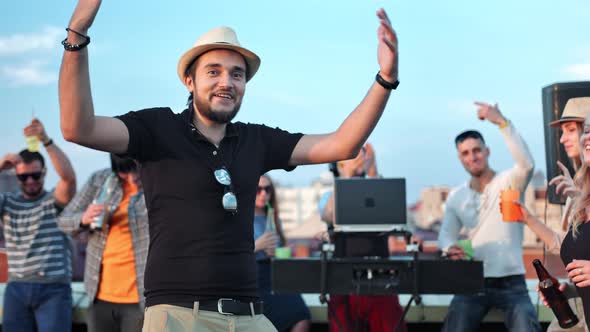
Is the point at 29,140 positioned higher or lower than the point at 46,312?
higher

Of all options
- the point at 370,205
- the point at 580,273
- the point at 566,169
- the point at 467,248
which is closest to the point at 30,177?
the point at 370,205

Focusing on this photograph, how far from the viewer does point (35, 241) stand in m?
5.73

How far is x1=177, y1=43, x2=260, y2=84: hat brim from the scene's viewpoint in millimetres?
2861

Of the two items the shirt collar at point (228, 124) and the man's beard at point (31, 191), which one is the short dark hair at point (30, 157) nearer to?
the man's beard at point (31, 191)

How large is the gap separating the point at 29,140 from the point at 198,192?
3407mm

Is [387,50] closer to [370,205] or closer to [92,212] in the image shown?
[370,205]

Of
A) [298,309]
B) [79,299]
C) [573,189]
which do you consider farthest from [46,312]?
[573,189]

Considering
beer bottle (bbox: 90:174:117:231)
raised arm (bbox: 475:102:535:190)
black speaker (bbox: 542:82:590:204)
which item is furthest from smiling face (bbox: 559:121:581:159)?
beer bottle (bbox: 90:174:117:231)

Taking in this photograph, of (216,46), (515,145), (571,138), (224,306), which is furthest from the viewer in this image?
(515,145)

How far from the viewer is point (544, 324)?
6.07 metres

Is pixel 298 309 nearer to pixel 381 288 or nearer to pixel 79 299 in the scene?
pixel 381 288

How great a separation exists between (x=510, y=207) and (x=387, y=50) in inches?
93.5

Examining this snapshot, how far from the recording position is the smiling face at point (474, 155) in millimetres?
5879

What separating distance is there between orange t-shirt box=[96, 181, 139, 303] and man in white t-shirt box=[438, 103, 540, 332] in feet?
6.88
